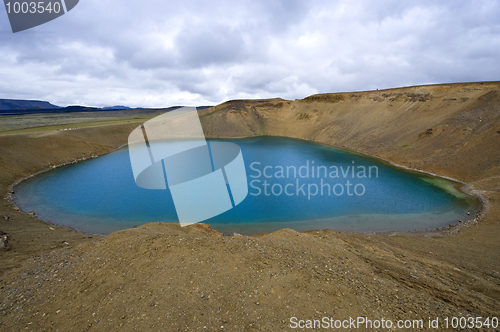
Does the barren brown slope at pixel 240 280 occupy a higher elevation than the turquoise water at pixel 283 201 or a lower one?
higher

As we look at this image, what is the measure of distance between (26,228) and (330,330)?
1554 cm

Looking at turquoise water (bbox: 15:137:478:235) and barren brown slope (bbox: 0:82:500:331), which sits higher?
barren brown slope (bbox: 0:82:500:331)

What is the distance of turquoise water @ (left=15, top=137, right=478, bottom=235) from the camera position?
15.1 m

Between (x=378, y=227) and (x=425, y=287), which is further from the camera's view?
(x=378, y=227)

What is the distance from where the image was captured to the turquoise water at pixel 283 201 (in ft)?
49.7

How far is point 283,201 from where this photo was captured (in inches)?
722

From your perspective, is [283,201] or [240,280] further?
[283,201]

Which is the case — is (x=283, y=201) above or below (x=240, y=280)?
below

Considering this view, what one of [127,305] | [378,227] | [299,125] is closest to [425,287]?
[127,305]

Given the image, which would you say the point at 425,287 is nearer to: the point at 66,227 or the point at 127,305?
the point at 127,305

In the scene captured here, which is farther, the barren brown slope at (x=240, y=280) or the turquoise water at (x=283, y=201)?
the turquoise water at (x=283, y=201)

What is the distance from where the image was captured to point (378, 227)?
14695 millimetres

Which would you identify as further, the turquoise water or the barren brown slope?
the turquoise water

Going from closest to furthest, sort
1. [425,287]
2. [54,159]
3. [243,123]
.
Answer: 1. [425,287]
2. [54,159]
3. [243,123]
